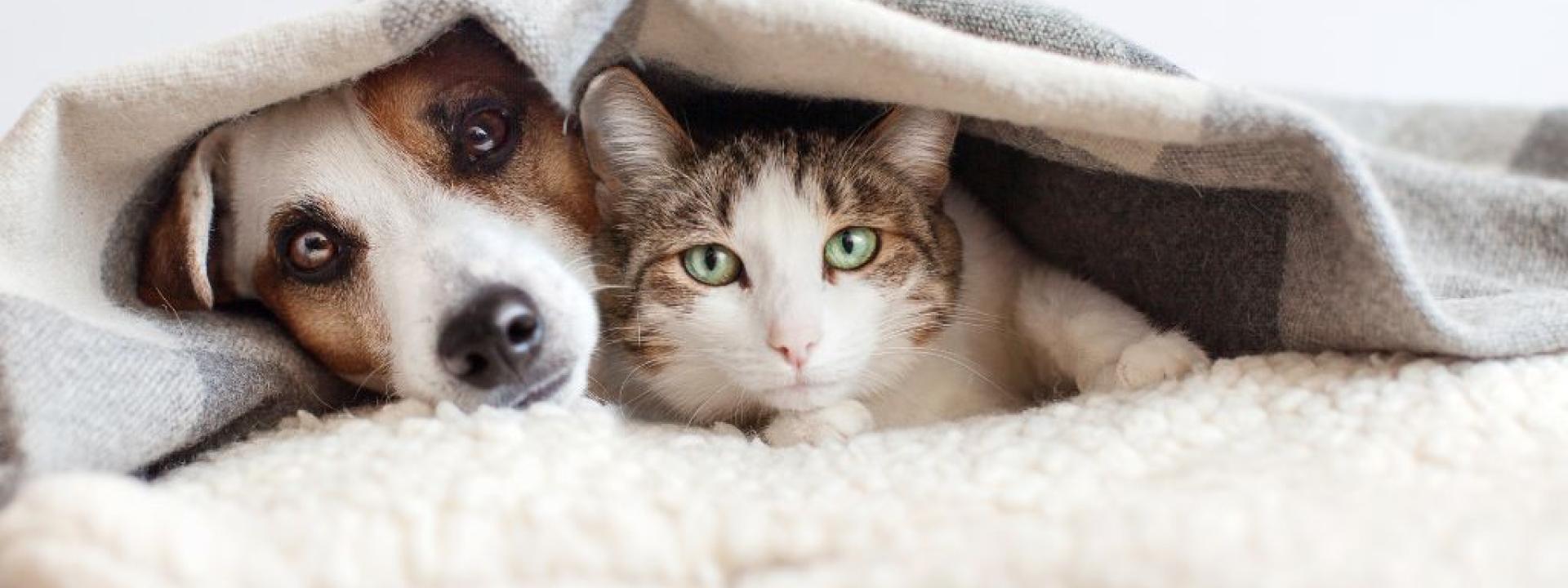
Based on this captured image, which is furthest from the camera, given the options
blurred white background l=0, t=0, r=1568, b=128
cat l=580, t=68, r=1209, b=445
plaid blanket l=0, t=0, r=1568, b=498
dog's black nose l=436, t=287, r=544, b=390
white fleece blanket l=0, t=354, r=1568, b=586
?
blurred white background l=0, t=0, r=1568, b=128

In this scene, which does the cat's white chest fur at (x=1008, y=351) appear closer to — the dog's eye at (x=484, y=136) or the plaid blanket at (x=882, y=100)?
the plaid blanket at (x=882, y=100)

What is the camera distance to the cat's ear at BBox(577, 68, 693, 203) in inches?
43.9

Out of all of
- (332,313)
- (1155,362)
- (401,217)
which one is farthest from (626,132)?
(1155,362)

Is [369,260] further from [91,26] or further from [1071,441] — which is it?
[91,26]

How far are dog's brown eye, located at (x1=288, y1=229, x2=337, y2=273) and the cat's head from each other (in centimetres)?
28

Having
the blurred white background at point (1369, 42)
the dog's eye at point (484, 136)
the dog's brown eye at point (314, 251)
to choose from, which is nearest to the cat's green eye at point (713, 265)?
the dog's eye at point (484, 136)

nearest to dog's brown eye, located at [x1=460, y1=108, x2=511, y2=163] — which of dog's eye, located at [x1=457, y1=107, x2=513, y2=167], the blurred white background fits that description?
dog's eye, located at [x1=457, y1=107, x2=513, y2=167]

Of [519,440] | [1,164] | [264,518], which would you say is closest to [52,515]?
[264,518]

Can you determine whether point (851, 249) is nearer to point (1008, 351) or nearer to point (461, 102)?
point (1008, 351)

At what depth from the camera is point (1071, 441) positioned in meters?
0.84

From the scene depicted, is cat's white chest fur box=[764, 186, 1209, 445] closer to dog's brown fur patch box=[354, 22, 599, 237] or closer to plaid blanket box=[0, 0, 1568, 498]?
Result: plaid blanket box=[0, 0, 1568, 498]

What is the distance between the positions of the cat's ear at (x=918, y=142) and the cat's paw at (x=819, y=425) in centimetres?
28

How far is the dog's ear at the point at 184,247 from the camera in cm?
109

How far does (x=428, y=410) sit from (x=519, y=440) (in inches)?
6.2
